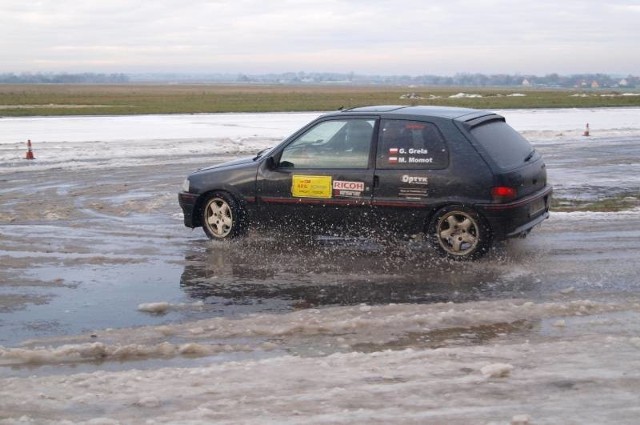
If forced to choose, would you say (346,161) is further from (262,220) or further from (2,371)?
(2,371)

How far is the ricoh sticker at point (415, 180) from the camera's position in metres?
8.05

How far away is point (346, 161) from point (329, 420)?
4.64 m

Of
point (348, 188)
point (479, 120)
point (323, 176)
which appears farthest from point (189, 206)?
point (479, 120)

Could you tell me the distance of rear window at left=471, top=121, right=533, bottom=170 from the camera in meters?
8.00

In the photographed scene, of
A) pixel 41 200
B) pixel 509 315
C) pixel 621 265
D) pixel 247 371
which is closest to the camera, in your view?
pixel 247 371

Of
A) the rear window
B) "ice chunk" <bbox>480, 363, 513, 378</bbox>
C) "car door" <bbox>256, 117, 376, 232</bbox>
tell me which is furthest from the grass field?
"ice chunk" <bbox>480, 363, 513, 378</bbox>

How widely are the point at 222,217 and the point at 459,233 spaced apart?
2811 mm

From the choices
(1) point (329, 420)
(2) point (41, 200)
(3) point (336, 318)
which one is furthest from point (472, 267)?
(2) point (41, 200)

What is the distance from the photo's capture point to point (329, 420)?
4109mm

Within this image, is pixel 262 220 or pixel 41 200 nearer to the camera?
pixel 262 220

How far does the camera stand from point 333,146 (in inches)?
336

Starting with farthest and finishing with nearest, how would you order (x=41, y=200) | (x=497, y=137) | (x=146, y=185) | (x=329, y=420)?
(x=146, y=185) < (x=41, y=200) < (x=497, y=137) < (x=329, y=420)

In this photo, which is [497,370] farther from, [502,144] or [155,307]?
[502,144]

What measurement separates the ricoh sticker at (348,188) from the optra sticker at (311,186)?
84mm
